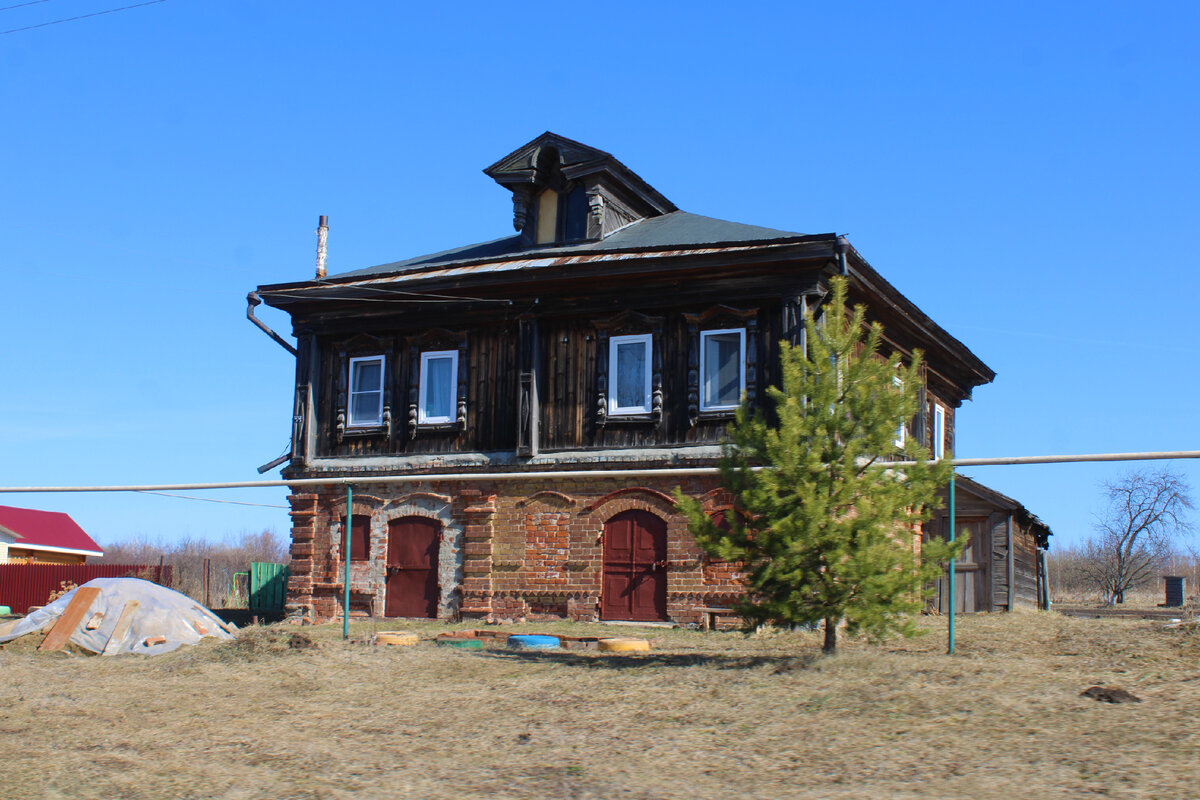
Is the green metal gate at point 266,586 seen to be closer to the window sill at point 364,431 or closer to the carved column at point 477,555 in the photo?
the window sill at point 364,431

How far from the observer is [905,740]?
8.19 metres

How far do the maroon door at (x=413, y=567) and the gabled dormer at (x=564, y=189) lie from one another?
6129 millimetres

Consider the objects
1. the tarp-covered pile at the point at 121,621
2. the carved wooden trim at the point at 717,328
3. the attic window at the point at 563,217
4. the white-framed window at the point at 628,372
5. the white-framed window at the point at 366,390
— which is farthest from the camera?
the attic window at the point at 563,217

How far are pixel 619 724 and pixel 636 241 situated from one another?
12.4 m

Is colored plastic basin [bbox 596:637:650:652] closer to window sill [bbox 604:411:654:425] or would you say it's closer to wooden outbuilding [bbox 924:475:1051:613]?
window sill [bbox 604:411:654:425]

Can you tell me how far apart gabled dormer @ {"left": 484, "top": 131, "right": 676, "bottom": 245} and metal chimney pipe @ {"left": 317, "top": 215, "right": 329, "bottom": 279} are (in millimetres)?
3862

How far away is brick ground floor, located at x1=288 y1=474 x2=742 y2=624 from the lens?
18109 mm

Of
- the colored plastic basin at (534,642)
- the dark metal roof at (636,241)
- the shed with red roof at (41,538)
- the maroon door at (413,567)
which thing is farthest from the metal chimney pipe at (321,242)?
the shed with red roof at (41,538)

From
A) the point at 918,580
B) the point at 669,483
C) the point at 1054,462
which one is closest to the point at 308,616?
the point at 669,483

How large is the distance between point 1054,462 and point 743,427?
3.23 meters

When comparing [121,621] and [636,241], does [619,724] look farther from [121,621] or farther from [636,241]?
[636,241]

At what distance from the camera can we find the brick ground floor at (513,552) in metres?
18.1

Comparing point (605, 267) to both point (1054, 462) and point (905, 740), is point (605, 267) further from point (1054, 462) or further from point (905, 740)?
point (905, 740)

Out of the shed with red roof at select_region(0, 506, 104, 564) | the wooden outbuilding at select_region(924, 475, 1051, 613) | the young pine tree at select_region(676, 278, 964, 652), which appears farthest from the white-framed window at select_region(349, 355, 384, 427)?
the shed with red roof at select_region(0, 506, 104, 564)
